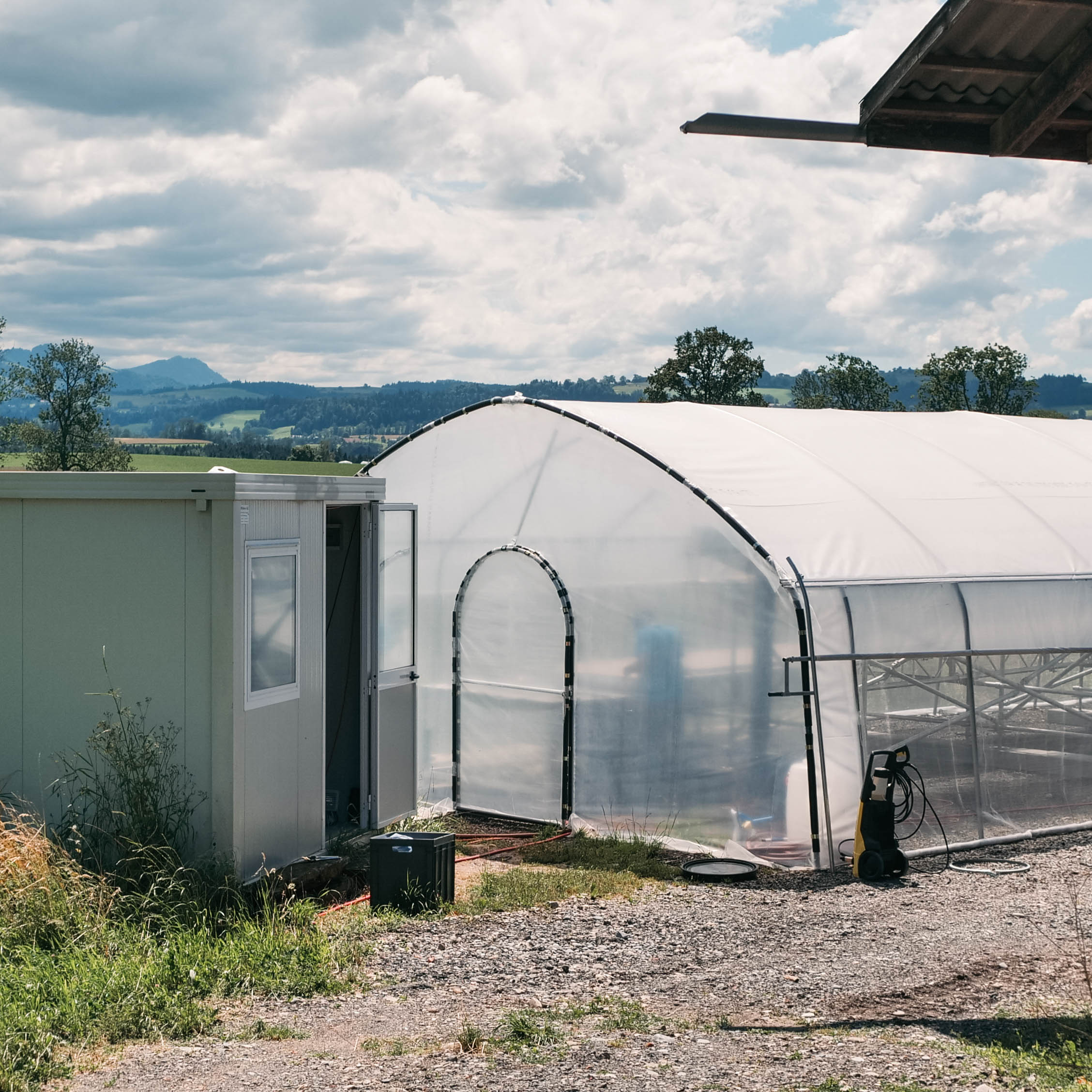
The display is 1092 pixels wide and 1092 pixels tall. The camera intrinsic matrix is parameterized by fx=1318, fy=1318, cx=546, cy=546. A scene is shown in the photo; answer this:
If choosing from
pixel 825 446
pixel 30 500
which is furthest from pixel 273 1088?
pixel 825 446

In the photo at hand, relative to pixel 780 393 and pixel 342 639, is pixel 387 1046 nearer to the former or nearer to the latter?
pixel 342 639

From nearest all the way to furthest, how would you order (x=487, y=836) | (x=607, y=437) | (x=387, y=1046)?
1. (x=387, y=1046)
2. (x=487, y=836)
3. (x=607, y=437)

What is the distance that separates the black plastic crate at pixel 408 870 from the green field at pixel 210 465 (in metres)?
43.6

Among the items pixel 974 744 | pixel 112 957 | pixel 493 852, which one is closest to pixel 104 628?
pixel 112 957

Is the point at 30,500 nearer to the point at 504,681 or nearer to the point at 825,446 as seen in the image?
the point at 504,681

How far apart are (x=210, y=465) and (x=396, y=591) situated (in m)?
54.0

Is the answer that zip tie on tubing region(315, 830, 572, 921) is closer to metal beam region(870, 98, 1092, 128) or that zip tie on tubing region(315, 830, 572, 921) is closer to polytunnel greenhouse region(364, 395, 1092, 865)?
polytunnel greenhouse region(364, 395, 1092, 865)

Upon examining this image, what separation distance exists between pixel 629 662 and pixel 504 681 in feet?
4.98

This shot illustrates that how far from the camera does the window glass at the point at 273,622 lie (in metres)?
8.95

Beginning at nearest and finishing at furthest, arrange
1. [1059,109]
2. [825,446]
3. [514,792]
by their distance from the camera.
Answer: [1059,109] < [514,792] < [825,446]

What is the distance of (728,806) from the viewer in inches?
434

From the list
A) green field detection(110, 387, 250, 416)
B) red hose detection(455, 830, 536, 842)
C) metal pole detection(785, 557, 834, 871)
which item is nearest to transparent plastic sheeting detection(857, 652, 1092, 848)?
metal pole detection(785, 557, 834, 871)

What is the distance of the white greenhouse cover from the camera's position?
11.6 metres

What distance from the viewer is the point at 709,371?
2247 inches
